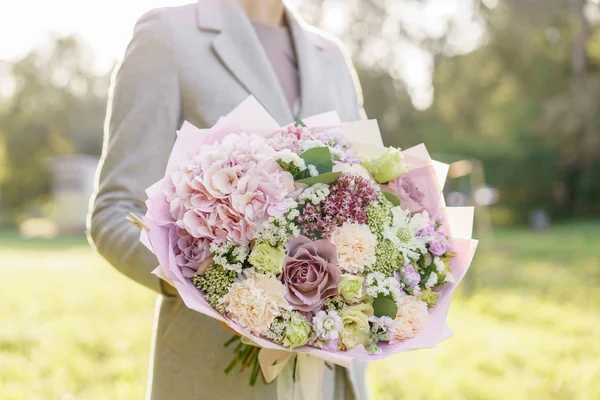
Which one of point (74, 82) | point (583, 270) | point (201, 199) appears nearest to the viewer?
point (201, 199)

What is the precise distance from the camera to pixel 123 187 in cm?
176

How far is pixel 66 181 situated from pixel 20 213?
12086 millimetres

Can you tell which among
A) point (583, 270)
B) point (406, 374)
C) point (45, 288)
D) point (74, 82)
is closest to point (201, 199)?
point (406, 374)

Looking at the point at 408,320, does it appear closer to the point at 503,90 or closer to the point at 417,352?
the point at 417,352

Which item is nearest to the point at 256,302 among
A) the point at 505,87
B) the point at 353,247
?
the point at 353,247

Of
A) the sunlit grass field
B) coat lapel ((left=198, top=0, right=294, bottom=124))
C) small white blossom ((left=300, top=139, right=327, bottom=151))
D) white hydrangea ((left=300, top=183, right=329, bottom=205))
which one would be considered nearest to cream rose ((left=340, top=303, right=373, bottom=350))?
white hydrangea ((left=300, top=183, right=329, bottom=205))

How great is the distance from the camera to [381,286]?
1.38 m

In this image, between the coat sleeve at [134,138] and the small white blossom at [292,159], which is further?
the coat sleeve at [134,138]

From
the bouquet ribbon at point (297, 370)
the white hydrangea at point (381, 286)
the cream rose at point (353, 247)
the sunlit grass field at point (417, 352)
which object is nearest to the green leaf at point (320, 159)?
the cream rose at point (353, 247)

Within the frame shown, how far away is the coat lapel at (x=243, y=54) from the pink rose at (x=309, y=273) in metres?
0.63

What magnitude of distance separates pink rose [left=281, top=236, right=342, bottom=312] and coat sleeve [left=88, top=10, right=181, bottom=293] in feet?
1.55

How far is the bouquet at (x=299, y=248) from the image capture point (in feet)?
4.42

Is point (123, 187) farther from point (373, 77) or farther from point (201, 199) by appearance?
point (373, 77)

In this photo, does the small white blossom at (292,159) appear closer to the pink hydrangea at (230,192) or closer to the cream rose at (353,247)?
the pink hydrangea at (230,192)
